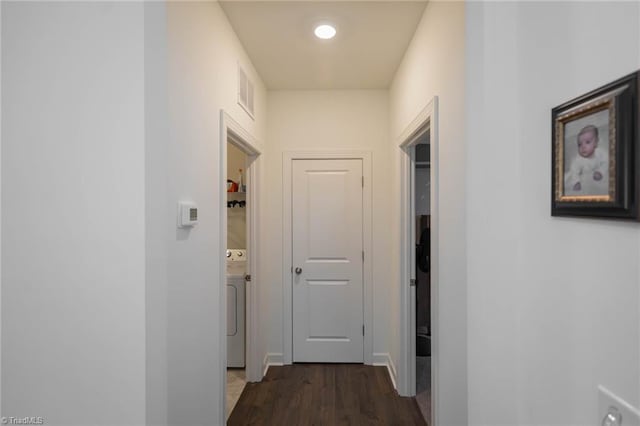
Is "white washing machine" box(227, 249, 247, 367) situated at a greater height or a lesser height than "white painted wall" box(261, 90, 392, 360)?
lesser

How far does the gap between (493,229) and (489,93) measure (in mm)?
348

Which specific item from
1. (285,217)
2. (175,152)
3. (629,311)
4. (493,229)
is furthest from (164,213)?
(285,217)

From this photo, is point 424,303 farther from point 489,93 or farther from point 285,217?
point 489,93

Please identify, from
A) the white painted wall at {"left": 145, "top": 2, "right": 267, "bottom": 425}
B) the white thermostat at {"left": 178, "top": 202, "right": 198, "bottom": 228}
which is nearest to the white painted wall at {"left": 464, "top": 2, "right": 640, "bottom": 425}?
the white painted wall at {"left": 145, "top": 2, "right": 267, "bottom": 425}

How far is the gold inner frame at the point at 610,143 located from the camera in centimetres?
67

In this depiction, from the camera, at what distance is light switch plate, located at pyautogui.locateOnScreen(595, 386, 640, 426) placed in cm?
65

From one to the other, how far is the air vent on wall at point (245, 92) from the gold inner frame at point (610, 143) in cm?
204

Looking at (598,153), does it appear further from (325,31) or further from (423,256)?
(423,256)

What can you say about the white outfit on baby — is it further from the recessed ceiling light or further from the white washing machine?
the white washing machine

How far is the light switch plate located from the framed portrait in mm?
344

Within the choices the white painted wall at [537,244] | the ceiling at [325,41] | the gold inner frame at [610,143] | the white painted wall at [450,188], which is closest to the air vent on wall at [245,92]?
the ceiling at [325,41]

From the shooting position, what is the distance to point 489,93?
923 millimetres

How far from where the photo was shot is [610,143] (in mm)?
676

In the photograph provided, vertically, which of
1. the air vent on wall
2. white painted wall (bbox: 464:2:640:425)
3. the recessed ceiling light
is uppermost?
the recessed ceiling light
